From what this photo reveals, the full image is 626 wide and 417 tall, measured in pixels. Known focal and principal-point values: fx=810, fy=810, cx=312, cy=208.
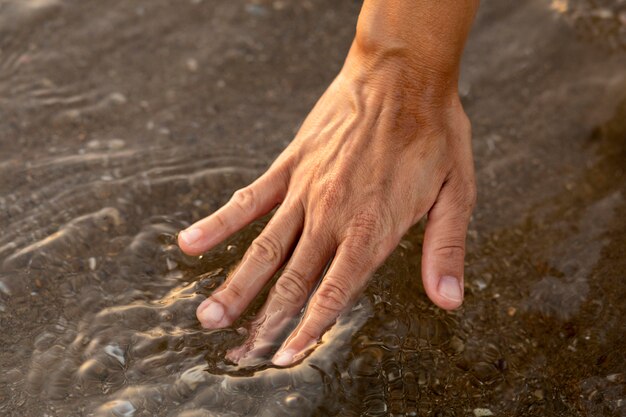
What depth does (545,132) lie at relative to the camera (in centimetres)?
311

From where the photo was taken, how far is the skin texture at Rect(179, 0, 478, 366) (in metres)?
2.12

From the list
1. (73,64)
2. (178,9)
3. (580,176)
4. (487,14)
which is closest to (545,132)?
(580,176)

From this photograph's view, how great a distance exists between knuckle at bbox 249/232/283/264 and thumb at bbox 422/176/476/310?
1.29 feet

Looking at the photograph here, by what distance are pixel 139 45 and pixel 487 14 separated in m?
1.49

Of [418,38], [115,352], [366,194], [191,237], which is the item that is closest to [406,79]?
[418,38]

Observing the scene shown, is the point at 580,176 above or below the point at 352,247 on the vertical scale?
below

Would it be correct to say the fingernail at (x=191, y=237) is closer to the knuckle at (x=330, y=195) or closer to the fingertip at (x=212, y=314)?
the fingertip at (x=212, y=314)

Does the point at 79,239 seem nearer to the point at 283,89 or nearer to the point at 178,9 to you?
the point at 283,89

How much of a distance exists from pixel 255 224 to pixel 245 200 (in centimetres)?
28

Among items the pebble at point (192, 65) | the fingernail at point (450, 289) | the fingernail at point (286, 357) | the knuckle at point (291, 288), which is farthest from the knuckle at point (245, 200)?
the pebble at point (192, 65)

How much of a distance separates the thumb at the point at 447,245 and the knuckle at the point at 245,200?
0.49 metres

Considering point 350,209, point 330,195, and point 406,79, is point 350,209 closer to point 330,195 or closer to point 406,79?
point 330,195

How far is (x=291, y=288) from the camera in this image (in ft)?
7.00

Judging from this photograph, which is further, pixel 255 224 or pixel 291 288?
pixel 255 224
